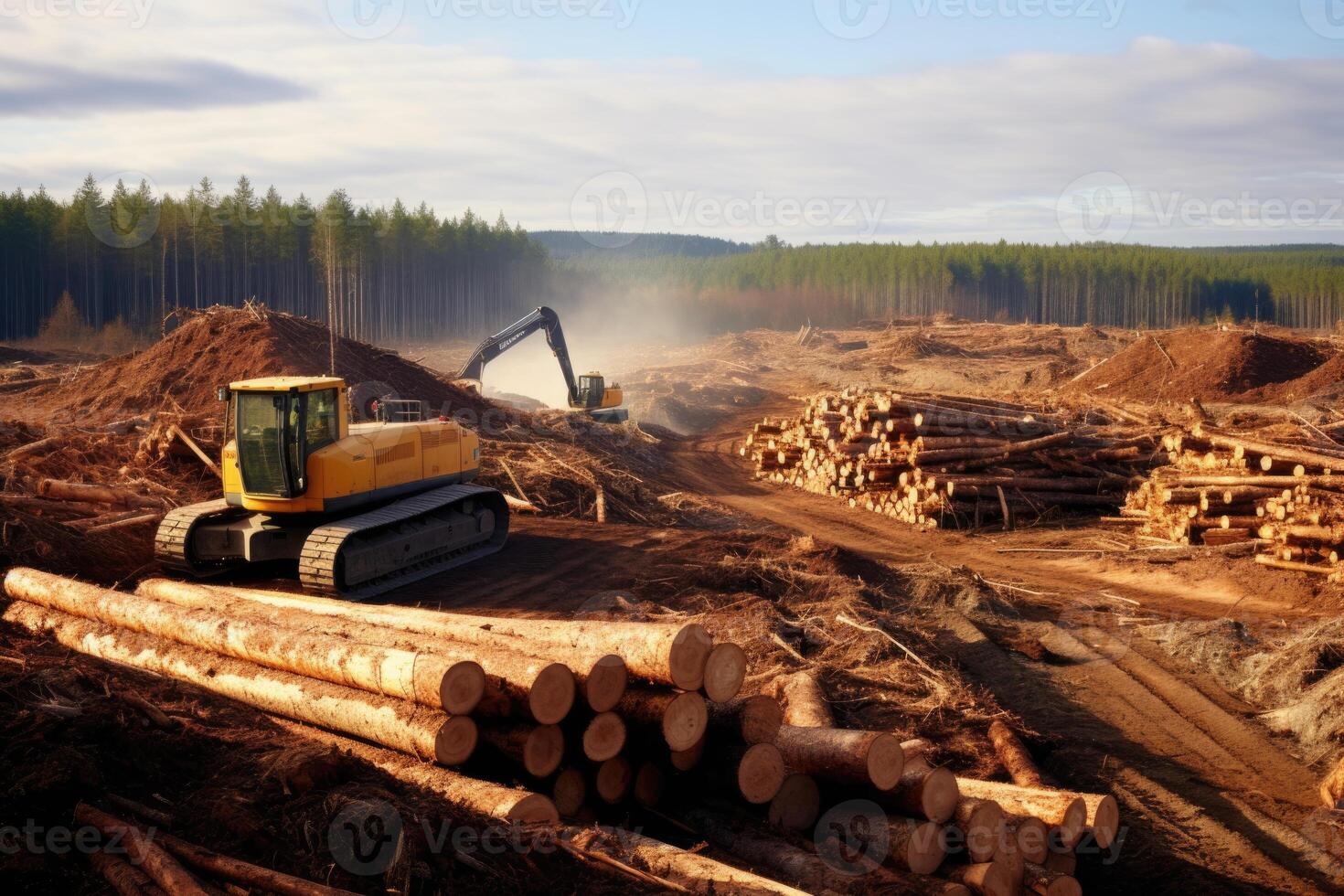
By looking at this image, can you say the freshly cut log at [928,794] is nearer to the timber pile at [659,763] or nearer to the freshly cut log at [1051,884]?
the timber pile at [659,763]

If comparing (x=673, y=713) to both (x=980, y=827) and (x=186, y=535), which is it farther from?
(x=186, y=535)

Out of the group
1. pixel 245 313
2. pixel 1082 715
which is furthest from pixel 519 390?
pixel 1082 715

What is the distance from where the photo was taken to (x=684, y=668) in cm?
669

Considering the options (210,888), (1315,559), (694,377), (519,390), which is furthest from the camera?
(694,377)

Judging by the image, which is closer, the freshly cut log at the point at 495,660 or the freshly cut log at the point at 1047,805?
the freshly cut log at the point at 1047,805

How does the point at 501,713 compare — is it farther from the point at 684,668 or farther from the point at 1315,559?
the point at 1315,559

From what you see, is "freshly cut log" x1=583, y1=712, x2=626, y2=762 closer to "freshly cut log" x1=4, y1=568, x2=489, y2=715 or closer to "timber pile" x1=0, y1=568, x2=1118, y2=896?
"timber pile" x1=0, y1=568, x2=1118, y2=896

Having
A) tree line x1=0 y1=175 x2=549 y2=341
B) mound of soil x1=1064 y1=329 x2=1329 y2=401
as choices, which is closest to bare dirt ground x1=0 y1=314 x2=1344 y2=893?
mound of soil x1=1064 y1=329 x2=1329 y2=401

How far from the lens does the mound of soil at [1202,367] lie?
29922 mm

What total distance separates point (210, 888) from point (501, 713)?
6.60ft

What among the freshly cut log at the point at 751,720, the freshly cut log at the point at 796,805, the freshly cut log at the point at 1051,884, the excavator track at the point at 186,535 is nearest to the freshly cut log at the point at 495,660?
the freshly cut log at the point at 751,720

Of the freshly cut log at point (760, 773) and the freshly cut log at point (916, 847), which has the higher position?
the freshly cut log at point (760, 773)

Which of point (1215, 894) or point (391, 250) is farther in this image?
point (391, 250)

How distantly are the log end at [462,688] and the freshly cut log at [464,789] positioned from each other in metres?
0.39
